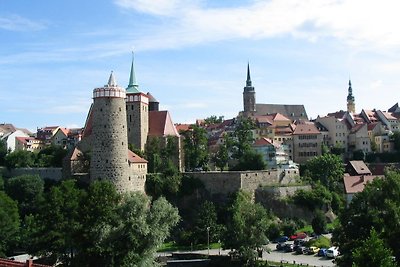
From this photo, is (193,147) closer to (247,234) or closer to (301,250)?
(301,250)

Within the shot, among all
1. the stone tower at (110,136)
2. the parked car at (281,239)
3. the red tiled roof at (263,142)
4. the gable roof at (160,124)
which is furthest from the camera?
the red tiled roof at (263,142)

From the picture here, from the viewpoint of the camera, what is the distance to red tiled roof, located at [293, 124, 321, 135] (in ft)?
305

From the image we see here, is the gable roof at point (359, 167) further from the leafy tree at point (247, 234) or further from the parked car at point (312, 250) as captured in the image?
the leafy tree at point (247, 234)

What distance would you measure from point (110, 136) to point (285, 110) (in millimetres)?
67365

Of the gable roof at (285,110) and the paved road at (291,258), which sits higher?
the gable roof at (285,110)

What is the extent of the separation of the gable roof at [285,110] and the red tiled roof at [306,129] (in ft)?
Result: 78.7

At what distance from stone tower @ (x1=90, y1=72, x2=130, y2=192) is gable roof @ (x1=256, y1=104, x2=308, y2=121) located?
6434cm

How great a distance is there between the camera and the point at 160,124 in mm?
72562

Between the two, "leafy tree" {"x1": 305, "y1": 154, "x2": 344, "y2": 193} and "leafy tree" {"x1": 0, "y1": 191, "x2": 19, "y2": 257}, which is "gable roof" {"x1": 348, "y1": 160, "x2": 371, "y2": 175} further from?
"leafy tree" {"x1": 0, "y1": 191, "x2": 19, "y2": 257}

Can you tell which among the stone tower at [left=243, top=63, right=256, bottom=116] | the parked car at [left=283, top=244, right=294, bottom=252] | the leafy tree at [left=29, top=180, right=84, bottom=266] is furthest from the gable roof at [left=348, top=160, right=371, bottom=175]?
the stone tower at [left=243, top=63, right=256, bottom=116]

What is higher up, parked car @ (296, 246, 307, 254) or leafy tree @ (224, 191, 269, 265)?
leafy tree @ (224, 191, 269, 265)

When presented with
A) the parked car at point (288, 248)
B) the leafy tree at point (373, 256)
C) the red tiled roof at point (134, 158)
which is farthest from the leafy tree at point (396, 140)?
the leafy tree at point (373, 256)

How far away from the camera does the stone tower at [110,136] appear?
57.9 m

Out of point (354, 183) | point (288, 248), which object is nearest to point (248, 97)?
point (354, 183)
